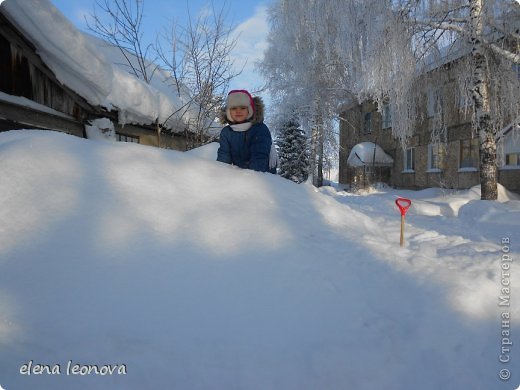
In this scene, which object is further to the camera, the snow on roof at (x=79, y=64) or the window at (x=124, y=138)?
the window at (x=124, y=138)

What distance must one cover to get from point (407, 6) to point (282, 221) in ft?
21.8

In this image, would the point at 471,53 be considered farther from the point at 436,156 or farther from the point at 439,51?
the point at 436,156

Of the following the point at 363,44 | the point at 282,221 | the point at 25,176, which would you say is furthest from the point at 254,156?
the point at 363,44

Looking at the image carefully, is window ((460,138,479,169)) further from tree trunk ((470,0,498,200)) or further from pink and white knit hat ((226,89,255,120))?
pink and white knit hat ((226,89,255,120))

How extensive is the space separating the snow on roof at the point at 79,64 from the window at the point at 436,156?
1081cm

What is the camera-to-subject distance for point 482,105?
6176mm

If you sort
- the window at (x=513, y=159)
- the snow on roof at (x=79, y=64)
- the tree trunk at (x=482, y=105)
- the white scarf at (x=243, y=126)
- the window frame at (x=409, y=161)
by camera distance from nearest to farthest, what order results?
the white scarf at (x=243, y=126) < the snow on roof at (x=79, y=64) < the tree trunk at (x=482, y=105) < the window at (x=513, y=159) < the window frame at (x=409, y=161)

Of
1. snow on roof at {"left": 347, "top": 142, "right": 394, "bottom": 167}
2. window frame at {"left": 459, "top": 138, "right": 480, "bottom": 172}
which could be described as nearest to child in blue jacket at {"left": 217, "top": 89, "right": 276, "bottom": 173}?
window frame at {"left": 459, "top": 138, "right": 480, "bottom": 172}

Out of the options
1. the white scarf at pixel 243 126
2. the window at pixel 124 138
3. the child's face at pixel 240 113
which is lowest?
the white scarf at pixel 243 126

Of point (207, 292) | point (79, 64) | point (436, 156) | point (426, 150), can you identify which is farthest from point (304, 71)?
point (207, 292)

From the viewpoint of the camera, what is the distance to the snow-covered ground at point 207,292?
1.13m

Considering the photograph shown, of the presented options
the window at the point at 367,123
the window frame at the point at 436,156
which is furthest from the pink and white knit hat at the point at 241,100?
the window at the point at 367,123

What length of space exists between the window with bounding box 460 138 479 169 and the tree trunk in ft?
16.5

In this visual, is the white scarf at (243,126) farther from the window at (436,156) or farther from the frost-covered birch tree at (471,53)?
the window at (436,156)
